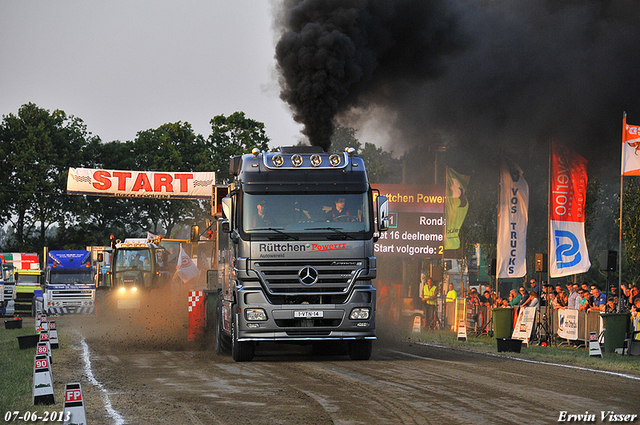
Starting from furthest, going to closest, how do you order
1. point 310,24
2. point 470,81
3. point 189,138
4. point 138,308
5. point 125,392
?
point 189,138, point 138,308, point 470,81, point 310,24, point 125,392

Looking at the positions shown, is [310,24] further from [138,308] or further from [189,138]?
[189,138]

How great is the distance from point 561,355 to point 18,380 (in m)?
11.0

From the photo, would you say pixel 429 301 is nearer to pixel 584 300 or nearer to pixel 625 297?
pixel 584 300

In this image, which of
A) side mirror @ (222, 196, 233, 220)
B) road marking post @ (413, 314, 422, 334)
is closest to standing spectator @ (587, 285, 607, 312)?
road marking post @ (413, 314, 422, 334)

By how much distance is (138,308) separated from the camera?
116 feet

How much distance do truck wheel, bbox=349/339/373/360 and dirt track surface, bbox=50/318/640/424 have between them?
7.8 inches

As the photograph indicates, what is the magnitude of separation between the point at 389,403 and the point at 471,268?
5667 cm

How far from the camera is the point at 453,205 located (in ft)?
101

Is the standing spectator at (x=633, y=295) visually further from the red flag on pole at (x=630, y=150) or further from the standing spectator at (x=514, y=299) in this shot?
the standing spectator at (x=514, y=299)

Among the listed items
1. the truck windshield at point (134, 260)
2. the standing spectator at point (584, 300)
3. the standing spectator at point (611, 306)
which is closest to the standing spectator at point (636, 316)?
the standing spectator at point (611, 306)

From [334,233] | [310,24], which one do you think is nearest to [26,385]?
[334,233]

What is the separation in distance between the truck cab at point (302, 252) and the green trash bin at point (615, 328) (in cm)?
674

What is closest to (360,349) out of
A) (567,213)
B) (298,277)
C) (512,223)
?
(298,277)

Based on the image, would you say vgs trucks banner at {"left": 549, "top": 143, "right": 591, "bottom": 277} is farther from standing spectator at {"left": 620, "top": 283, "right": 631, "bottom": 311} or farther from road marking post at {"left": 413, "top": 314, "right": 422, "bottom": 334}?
road marking post at {"left": 413, "top": 314, "right": 422, "bottom": 334}
